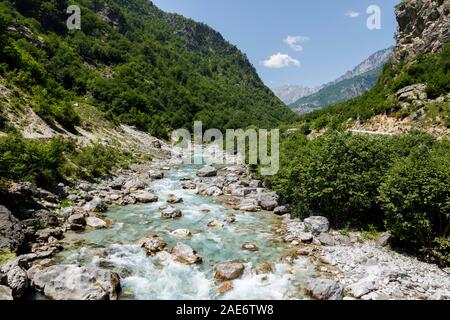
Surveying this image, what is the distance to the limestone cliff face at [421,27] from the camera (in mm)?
58775

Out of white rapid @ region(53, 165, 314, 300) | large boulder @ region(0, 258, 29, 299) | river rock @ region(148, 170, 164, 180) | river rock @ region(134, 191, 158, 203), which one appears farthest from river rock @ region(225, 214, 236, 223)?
river rock @ region(148, 170, 164, 180)

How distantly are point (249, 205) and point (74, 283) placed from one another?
1794 centimetres

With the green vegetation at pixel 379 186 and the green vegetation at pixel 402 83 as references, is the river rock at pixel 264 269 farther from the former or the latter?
the green vegetation at pixel 402 83

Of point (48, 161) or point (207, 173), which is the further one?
point (207, 173)

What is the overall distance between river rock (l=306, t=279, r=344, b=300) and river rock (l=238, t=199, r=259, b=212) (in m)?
14.3

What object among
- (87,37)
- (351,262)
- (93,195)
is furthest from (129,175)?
(87,37)

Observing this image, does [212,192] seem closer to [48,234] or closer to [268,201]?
[268,201]

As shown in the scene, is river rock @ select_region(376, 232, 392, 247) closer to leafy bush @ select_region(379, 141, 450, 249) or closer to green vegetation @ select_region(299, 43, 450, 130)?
leafy bush @ select_region(379, 141, 450, 249)

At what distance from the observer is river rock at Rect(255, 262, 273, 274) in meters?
17.5

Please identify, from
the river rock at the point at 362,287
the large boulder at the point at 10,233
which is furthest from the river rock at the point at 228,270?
the large boulder at the point at 10,233

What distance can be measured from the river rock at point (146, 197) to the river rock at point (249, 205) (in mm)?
8044

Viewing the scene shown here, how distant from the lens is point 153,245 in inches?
798

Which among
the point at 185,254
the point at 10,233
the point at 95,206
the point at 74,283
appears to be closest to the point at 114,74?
the point at 95,206
